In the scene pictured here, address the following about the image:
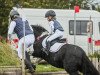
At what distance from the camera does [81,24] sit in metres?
26.8

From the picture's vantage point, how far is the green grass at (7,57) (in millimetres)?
15469

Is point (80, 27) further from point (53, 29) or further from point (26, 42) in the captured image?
point (53, 29)

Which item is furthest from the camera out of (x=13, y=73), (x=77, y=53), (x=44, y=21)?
(x=44, y=21)

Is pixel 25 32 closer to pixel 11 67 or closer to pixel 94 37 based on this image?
pixel 11 67

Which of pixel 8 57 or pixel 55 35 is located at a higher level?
pixel 55 35

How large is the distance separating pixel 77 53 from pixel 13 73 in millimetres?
2126

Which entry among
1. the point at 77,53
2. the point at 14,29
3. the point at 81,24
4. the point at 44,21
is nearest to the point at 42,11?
the point at 44,21

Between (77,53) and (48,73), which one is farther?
(48,73)

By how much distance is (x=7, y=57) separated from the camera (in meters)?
15.7

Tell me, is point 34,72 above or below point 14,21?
below

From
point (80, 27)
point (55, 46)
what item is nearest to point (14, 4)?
point (80, 27)

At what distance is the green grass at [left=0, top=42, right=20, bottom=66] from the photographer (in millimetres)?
→ 15469

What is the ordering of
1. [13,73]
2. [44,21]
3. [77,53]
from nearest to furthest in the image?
[77,53]
[13,73]
[44,21]

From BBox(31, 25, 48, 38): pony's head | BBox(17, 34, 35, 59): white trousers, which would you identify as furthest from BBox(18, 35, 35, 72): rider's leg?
BBox(31, 25, 48, 38): pony's head
